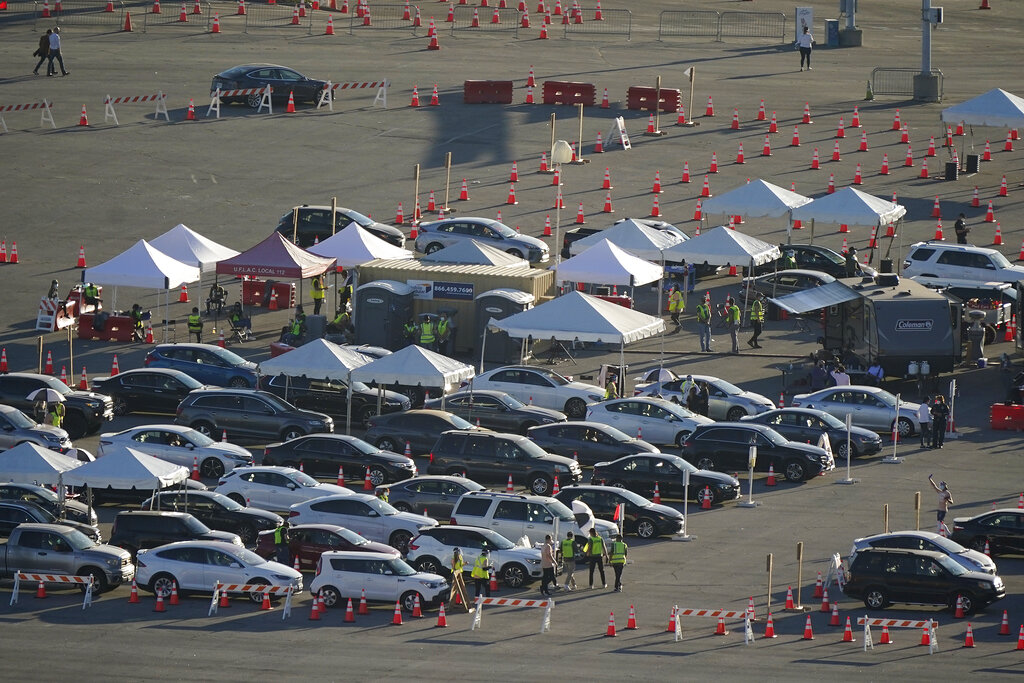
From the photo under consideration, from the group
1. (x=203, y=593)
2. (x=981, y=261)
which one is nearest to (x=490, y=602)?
(x=203, y=593)

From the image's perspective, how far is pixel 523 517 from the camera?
104 ft

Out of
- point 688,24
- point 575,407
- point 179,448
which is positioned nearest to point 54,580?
point 179,448

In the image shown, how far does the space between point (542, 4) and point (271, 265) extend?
36.5m

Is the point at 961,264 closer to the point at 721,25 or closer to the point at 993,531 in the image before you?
the point at 993,531

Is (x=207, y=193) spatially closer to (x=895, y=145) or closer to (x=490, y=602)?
(x=895, y=145)

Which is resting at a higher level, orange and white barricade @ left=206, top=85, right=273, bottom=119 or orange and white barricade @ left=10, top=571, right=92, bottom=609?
orange and white barricade @ left=206, top=85, right=273, bottom=119

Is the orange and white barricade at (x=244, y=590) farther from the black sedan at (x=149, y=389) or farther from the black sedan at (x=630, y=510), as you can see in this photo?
the black sedan at (x=149, y=389)

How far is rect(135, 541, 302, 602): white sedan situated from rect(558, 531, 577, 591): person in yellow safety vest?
4.38 m

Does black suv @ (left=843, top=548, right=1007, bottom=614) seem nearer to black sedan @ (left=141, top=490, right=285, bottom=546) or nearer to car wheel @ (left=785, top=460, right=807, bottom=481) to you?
car wheel @ (left=785, top=460, right=807, bottom=481)

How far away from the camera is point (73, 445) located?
38.5 metres

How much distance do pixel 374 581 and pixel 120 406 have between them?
13.1m

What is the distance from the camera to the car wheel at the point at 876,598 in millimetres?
29328

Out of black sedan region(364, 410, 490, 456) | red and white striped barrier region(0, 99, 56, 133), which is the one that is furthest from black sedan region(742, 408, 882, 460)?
red and white striped barrier region(0, 99, 56, 133)

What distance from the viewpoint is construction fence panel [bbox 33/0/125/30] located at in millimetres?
74000
